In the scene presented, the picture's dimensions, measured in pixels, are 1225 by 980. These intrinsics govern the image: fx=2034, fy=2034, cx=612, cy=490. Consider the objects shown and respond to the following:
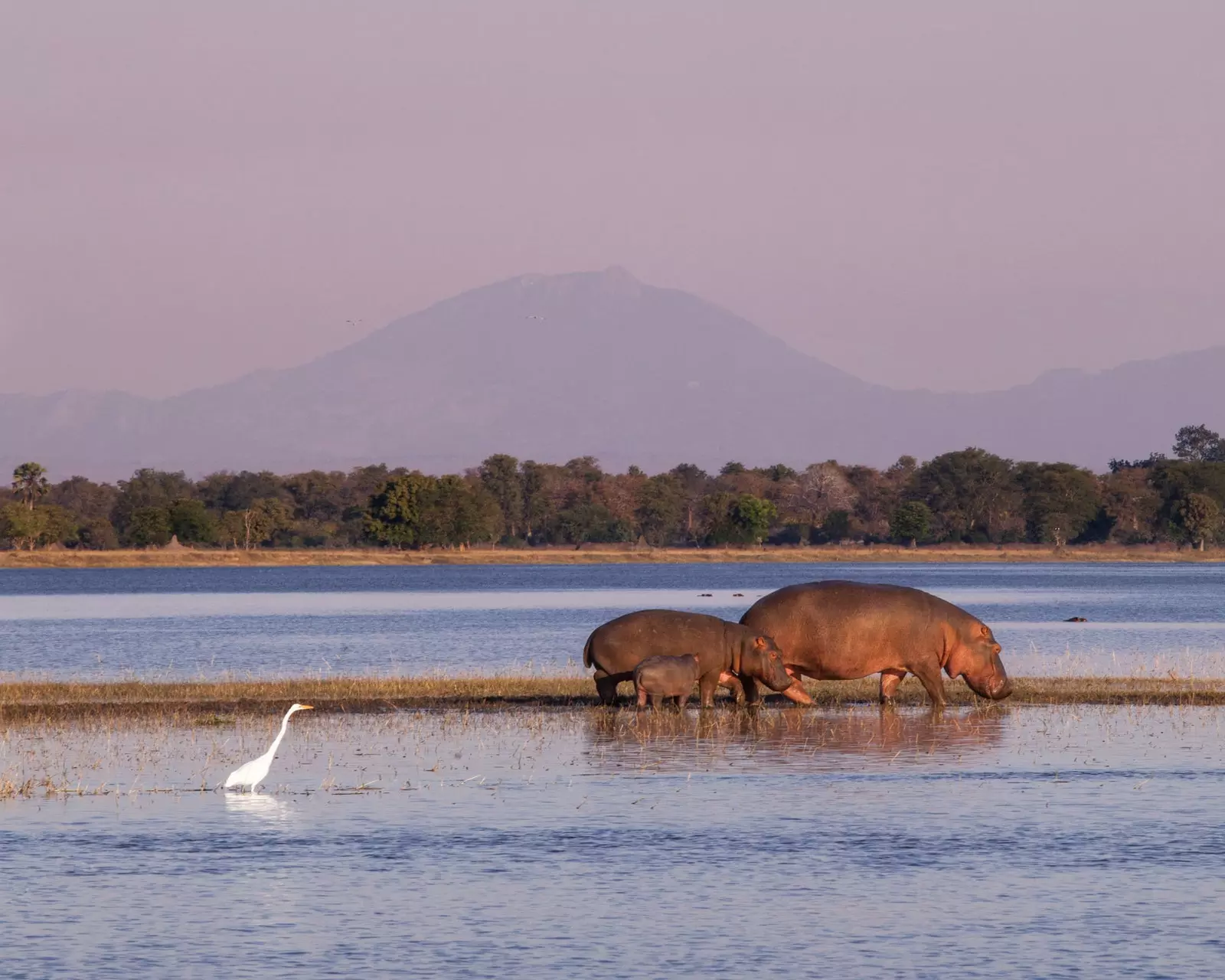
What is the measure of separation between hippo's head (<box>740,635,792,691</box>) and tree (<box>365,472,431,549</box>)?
148 meters

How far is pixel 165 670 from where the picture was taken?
45.4m

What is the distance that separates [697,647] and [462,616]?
52.7m

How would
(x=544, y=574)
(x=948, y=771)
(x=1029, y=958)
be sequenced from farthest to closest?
(x=544, y=574) < (x=948, y=771) < (x=1029, y=958)

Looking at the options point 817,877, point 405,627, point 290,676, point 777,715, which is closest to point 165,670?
point 290,676

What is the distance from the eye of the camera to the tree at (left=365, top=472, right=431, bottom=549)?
176 metres

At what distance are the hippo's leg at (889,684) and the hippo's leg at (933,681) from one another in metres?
0.49

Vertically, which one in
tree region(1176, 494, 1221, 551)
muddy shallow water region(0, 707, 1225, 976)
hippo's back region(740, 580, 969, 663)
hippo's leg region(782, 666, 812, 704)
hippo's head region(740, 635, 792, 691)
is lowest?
muddy shallow water region(0, 707, 1225, 976)

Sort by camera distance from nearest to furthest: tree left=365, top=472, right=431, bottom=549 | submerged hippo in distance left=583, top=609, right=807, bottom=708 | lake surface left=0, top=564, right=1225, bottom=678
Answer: submerged hippo in distance left=583, top=609, right=807, bottom=708
lake surface left=0, top=564, right=1225, bottom=678
tree left=365, top=472, right=431, bottom=549

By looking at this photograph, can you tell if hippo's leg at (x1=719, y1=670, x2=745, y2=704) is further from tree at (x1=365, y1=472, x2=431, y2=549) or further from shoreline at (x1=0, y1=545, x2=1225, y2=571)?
shoreline at (x1=0, y1=545, x2=1225, y2=571)

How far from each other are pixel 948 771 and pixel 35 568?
171131mm

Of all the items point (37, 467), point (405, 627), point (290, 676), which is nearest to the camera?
A: point (290, 676)

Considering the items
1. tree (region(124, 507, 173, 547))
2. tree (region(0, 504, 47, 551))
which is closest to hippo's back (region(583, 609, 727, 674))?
tree (region(0, 504, 47, 551))

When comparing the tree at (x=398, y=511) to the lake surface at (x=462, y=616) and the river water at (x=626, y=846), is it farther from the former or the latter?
the river water at (x=626, y=846)

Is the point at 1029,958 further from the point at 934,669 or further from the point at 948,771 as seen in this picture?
the point at 934,669
